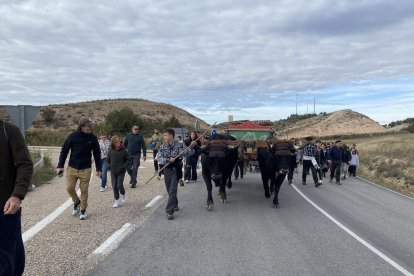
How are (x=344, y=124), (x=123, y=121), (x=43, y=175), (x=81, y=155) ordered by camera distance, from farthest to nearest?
(x=344, y=124) < (x=123, y=121) < (x=43, y=175) < (x=81, y=155)

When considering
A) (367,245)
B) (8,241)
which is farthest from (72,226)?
(367,245)

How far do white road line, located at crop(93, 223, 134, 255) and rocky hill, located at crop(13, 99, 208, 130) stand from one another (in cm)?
7679

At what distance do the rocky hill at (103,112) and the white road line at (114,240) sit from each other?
76.8m

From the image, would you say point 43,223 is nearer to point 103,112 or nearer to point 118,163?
point 118,163

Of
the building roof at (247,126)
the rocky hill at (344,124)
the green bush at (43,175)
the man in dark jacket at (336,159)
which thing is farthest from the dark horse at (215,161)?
→ the rocky hill at (344,124)

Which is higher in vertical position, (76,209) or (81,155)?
(81,155)

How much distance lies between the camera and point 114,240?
282 inches

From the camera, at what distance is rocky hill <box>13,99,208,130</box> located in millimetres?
90994

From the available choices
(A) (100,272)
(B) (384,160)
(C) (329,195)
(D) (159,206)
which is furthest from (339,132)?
(A) (100,272)

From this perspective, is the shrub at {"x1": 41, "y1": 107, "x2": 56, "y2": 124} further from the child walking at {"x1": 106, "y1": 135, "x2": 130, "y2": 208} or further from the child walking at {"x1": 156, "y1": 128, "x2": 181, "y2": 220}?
the child walking at {"x1": 156, "y1": 128, "x2": 181, "y2": 220}

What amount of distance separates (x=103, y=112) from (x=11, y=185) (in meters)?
104

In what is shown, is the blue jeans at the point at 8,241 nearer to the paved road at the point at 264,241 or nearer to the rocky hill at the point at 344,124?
the paved road at the point at 264,241

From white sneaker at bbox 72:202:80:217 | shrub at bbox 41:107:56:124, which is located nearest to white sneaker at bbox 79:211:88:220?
white sneaker at bbox 72:202:80:217

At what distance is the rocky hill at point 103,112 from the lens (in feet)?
299
